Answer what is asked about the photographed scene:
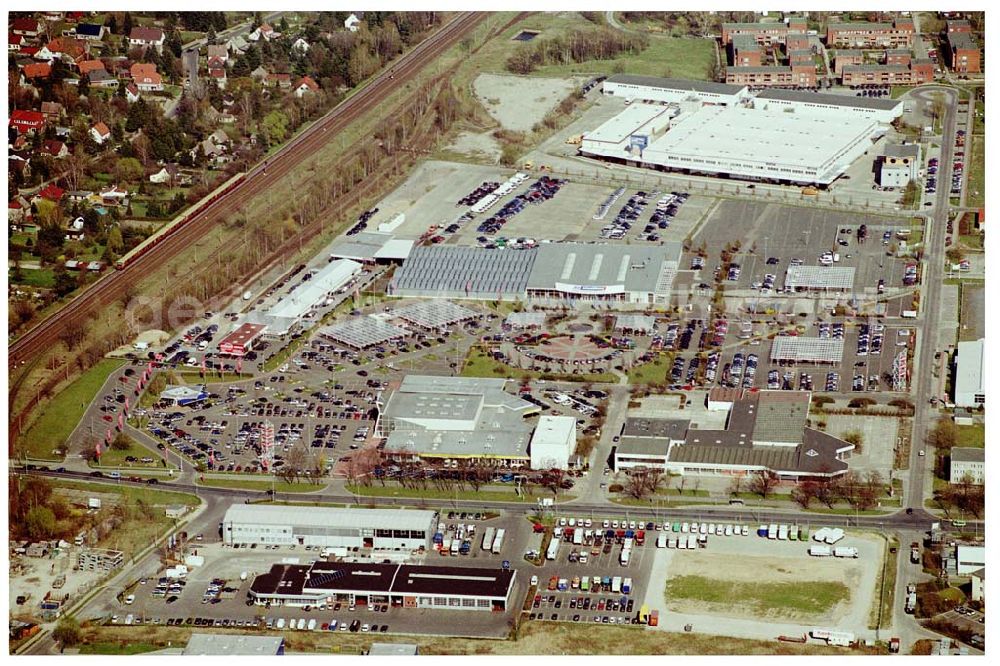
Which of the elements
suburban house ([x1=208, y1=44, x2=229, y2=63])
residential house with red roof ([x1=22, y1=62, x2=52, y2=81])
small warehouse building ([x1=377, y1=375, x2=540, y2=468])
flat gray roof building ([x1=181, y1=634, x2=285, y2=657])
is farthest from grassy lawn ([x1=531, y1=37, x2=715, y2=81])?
flat gray roof building ([x1=181, y1=634, x2=285, y2=657])

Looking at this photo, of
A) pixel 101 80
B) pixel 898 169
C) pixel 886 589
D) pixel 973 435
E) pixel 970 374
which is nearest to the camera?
→ pixel 886 589

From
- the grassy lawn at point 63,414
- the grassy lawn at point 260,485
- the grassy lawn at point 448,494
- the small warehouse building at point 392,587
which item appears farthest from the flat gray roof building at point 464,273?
the small warehouse building at point 392,587

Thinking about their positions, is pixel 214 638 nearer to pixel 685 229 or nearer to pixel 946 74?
pixel 685 229

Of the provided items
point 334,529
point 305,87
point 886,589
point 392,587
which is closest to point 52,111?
point 305,87

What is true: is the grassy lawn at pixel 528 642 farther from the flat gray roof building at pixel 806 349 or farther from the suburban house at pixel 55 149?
the suburban house at pixel 55 149

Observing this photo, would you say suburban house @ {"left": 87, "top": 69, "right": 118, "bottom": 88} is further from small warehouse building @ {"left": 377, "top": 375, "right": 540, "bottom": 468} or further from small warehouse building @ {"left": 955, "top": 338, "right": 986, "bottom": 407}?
small warehouse building @ {"left": 955, "top": 338, "right": 986, "bottom": 407}

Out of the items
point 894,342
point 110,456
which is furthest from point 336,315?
point 894,342

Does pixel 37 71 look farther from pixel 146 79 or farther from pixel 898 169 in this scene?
pixel 898 169
